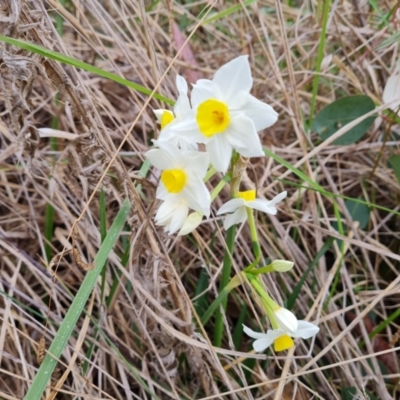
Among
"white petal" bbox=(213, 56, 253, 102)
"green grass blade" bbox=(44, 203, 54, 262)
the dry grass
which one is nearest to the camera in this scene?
"white petal" bbox=(213, 56, 253, 102)

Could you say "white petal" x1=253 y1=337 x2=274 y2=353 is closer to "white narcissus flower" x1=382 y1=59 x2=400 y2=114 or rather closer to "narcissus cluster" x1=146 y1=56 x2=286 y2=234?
"narcissus cluster" x1=146 y1=56 x2=286 y2=234

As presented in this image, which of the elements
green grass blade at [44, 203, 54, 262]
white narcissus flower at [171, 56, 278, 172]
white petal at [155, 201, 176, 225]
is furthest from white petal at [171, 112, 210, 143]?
green grass blade at [44, 203, 54, 262]

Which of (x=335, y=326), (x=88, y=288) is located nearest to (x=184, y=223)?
(x=88, y=288)

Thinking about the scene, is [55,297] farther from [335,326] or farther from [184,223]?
[335,326]

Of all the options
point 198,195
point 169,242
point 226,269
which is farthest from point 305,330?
point 169,242

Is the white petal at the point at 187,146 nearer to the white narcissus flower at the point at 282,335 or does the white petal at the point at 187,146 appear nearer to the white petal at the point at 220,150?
the white petal at the point at 220,150

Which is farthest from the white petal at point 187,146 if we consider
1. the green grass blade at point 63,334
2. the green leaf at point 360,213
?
the green leaf at point 360,213

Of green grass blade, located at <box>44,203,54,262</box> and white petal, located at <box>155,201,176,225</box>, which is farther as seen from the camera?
green grass blade, located at <box>44,203,54,262</box>
